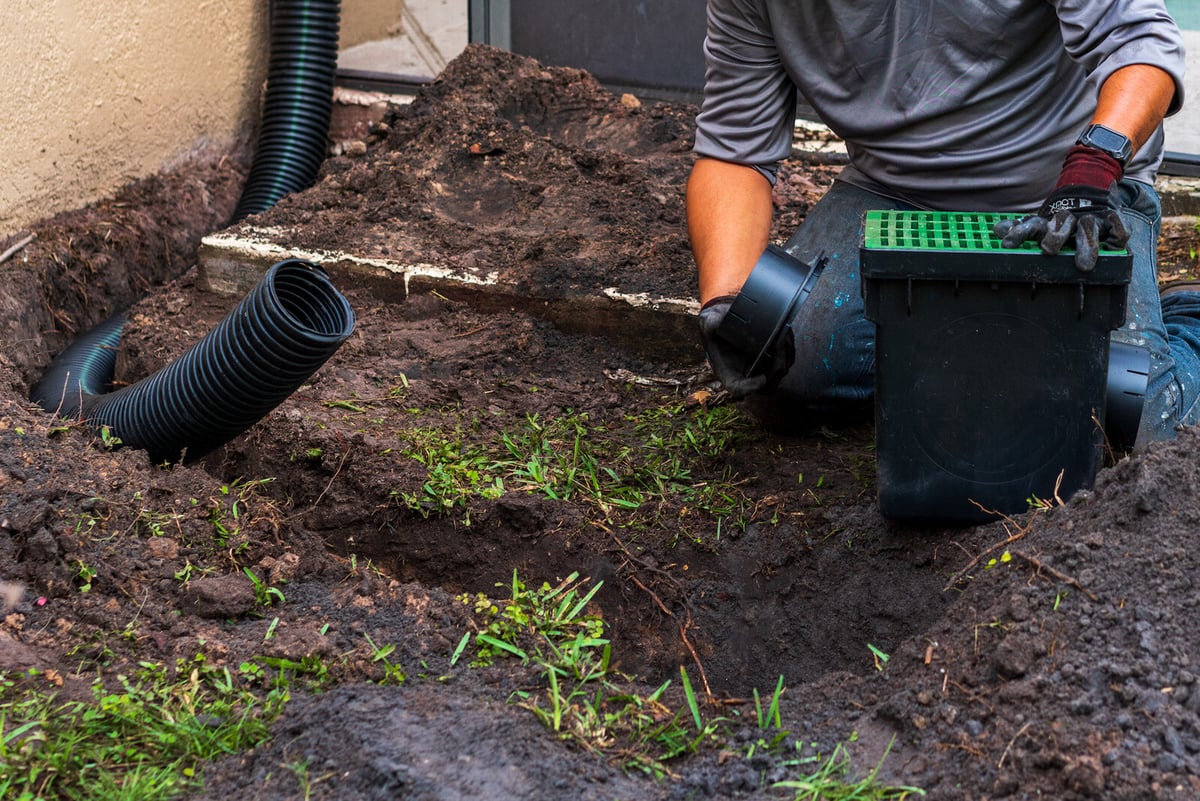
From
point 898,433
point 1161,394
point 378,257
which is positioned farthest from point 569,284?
point 1161,394

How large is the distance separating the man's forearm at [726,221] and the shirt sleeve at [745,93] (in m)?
0.04

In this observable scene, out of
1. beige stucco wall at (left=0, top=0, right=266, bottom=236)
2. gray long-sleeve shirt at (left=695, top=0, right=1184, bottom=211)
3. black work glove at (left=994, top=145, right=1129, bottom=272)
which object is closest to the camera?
black work glove at (left=994, top=145, right=1129, bottom=272)

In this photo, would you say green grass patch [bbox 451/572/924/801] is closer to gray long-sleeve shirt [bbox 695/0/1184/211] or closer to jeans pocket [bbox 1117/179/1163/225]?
gray long-sleeve shirt [bbox 695/0/1184/211]

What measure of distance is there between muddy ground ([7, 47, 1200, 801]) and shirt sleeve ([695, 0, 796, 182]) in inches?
22.6

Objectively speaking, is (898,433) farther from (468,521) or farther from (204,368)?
(204,368)

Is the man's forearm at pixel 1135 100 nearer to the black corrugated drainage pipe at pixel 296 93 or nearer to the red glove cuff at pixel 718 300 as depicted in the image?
the red glove cuff at pixel 718 300

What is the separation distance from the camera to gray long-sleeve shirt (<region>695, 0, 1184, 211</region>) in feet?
8.14

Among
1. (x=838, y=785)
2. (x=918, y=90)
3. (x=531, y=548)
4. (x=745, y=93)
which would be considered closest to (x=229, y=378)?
(x=531, y=548)

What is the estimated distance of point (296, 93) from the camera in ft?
14.5

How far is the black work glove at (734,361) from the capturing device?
94.9 inches

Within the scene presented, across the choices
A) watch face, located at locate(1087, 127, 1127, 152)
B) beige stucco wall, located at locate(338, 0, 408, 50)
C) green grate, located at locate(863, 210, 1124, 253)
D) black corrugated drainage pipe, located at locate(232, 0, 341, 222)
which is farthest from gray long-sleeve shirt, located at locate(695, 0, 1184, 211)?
beige stucco wall, located at locate(338, 0, 408, 50)

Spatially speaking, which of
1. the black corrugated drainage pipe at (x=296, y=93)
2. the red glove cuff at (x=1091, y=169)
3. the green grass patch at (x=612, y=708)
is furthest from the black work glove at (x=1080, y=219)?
the black corrugated drainage pipe at (x=296, y=93)

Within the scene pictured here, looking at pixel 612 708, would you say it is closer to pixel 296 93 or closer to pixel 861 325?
pixel 861 325

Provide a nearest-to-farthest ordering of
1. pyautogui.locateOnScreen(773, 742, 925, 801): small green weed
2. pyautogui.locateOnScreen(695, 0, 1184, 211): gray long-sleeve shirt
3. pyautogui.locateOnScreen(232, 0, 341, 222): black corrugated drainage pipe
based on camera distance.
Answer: pyautogui.locateOnScreen(773, 742, 925, 801): small green weed → pyautogui.locateOnScreen(695, 0, 1184, 211): gray long-sleeve shirt → pyautogui.locateOnScreen(232, 0, 341, 222): black corrugated drainage pipe
